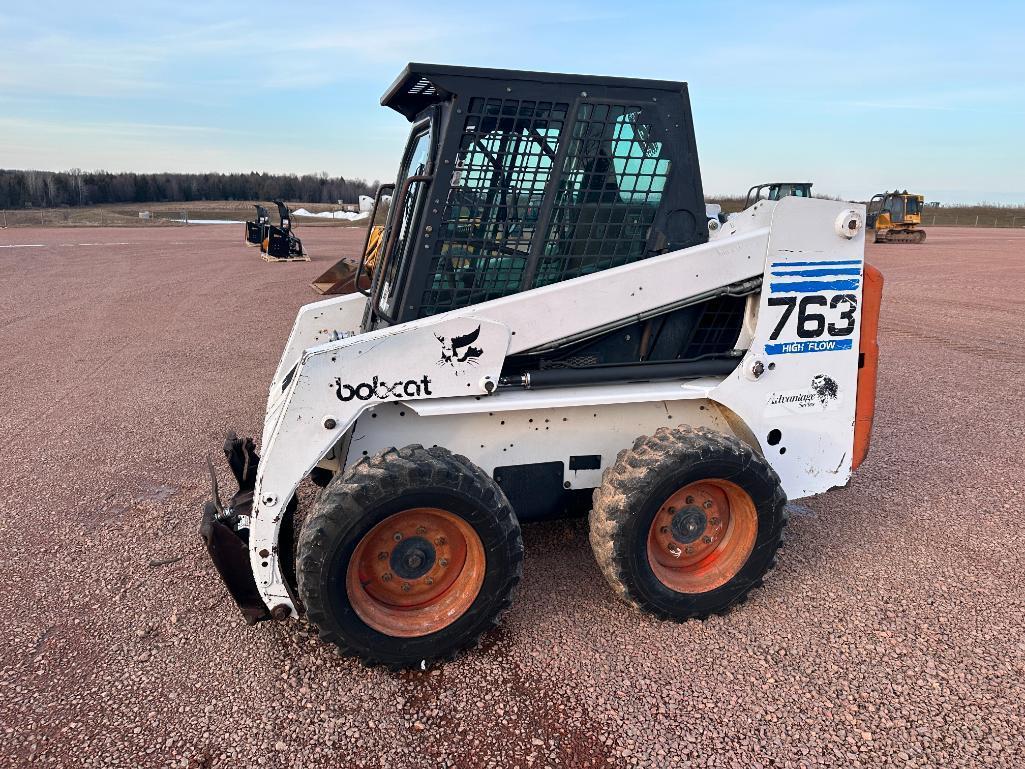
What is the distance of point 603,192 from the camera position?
143 inches

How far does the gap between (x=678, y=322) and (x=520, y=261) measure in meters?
0.92

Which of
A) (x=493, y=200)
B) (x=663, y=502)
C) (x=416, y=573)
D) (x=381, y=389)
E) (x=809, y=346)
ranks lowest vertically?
(x=416, y=573)

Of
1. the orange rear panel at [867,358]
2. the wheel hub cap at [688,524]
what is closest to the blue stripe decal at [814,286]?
the orange rear panel at [867,358]

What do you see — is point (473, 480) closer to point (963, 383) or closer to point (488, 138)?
point (488, 138)

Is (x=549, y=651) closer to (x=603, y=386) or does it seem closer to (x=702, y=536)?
(x=702, y=536)

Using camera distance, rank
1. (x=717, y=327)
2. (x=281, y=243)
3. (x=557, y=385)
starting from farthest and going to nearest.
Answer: (x=281, y=243), (x=717, y=327), (x=557, y=385)

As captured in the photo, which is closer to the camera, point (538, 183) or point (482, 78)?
point (482, 78)

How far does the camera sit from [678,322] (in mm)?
3863

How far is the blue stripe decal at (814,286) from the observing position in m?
3.65

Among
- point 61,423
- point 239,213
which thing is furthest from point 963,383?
point 239,213

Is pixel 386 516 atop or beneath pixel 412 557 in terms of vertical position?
atop

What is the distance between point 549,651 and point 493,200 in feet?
7.11

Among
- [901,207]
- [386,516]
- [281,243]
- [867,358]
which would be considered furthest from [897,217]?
[386,516]

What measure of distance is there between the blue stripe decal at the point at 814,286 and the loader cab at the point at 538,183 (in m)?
0.54
